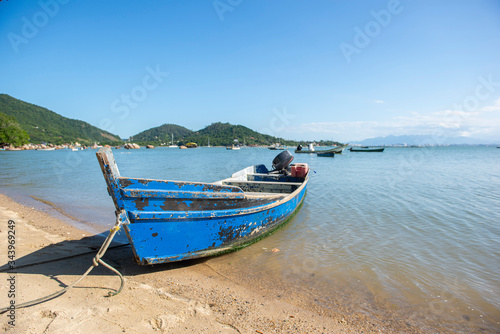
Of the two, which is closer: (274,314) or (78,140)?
(274,314)

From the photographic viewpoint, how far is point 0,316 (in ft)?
9.64

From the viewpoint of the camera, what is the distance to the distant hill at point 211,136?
526 feet

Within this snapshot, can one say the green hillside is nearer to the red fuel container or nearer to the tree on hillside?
the tree on hillside

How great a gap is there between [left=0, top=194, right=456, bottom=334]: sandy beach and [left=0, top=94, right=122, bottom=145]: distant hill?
12381 centimetres

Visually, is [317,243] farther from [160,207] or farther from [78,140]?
[78,140]

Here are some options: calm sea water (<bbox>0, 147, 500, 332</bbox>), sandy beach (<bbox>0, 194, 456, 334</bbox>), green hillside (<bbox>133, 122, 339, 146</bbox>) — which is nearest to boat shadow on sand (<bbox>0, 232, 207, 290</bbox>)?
sandy beach (<bbox>0, 194, 456, 334</bbox>)

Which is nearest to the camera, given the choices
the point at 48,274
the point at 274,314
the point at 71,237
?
the point at 274,314

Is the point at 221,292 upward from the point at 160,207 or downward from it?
downward

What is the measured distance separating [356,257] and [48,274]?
20.6 feet

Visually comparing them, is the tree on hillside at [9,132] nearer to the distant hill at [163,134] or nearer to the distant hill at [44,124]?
the distant hill at [44,124]

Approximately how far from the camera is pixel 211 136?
17088 centimetres

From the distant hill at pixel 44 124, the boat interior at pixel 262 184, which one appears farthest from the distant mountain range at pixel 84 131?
the boat interior at pixel 262 184

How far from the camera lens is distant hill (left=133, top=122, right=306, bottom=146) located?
160m

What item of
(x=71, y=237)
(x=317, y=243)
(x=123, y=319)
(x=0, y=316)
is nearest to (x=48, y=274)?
(x=0, y=316)
